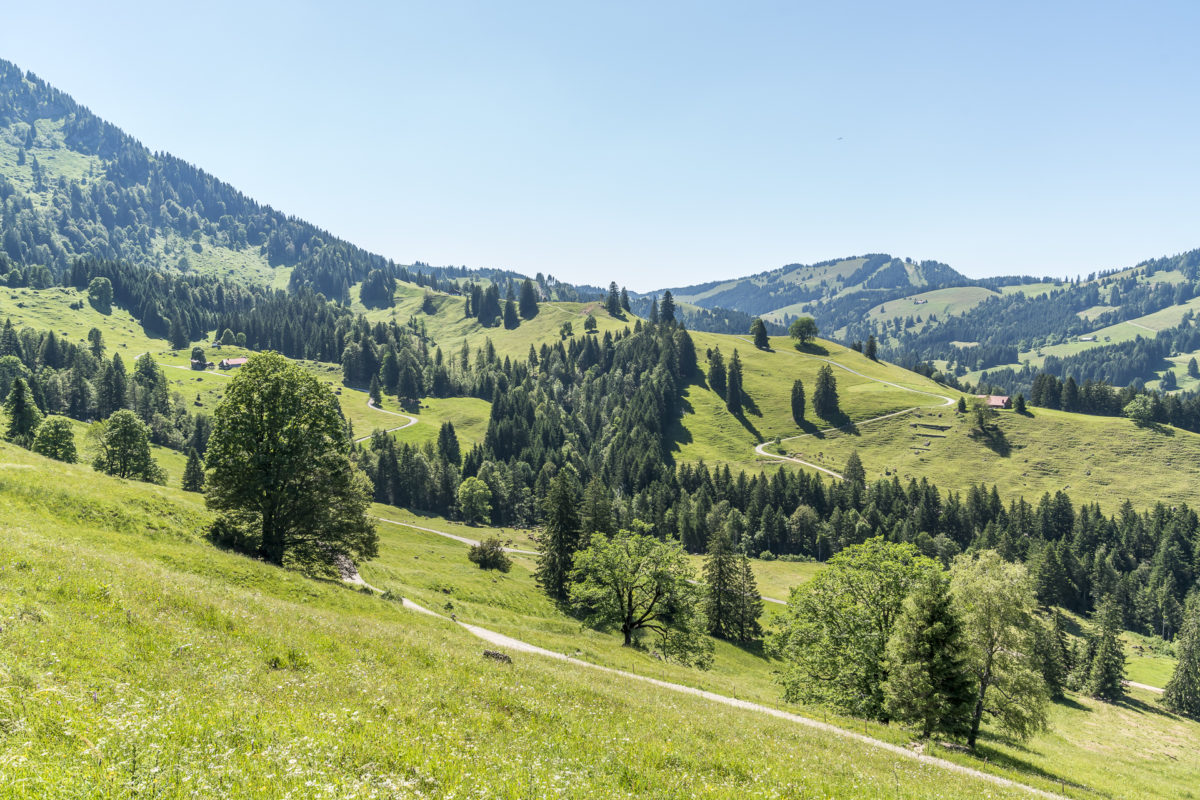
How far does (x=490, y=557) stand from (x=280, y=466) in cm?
5819

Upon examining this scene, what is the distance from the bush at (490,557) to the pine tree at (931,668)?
7031 cm

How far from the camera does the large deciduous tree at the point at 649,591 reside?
5497 centimetres

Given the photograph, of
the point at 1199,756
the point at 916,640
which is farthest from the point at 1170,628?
the point at 916,640

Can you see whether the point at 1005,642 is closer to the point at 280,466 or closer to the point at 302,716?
the point at 302,716

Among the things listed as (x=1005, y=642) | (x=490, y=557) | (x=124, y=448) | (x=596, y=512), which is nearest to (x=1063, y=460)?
(x=596, y=512)

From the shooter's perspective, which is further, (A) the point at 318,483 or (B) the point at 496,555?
(B) the point at 496,555

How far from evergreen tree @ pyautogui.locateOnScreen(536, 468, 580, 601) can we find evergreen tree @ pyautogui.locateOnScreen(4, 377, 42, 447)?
85.3 metres

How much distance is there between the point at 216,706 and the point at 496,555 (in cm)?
8492

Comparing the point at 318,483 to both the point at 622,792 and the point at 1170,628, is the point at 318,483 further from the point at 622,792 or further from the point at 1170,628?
the point at 1170,628

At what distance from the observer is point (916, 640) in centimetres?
3316

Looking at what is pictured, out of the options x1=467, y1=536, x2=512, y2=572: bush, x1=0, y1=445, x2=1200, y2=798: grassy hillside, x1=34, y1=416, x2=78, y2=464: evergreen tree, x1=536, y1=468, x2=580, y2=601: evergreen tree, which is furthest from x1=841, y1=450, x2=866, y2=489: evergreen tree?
x1=34, y1=416, x2=78, y2=464: evergreen tree

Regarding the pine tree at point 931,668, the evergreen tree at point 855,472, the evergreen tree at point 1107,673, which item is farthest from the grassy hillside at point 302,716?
Result: the evergreen tree at point 855,472

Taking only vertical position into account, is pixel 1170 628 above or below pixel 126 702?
below

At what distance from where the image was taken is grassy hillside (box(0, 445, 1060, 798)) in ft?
29.9
